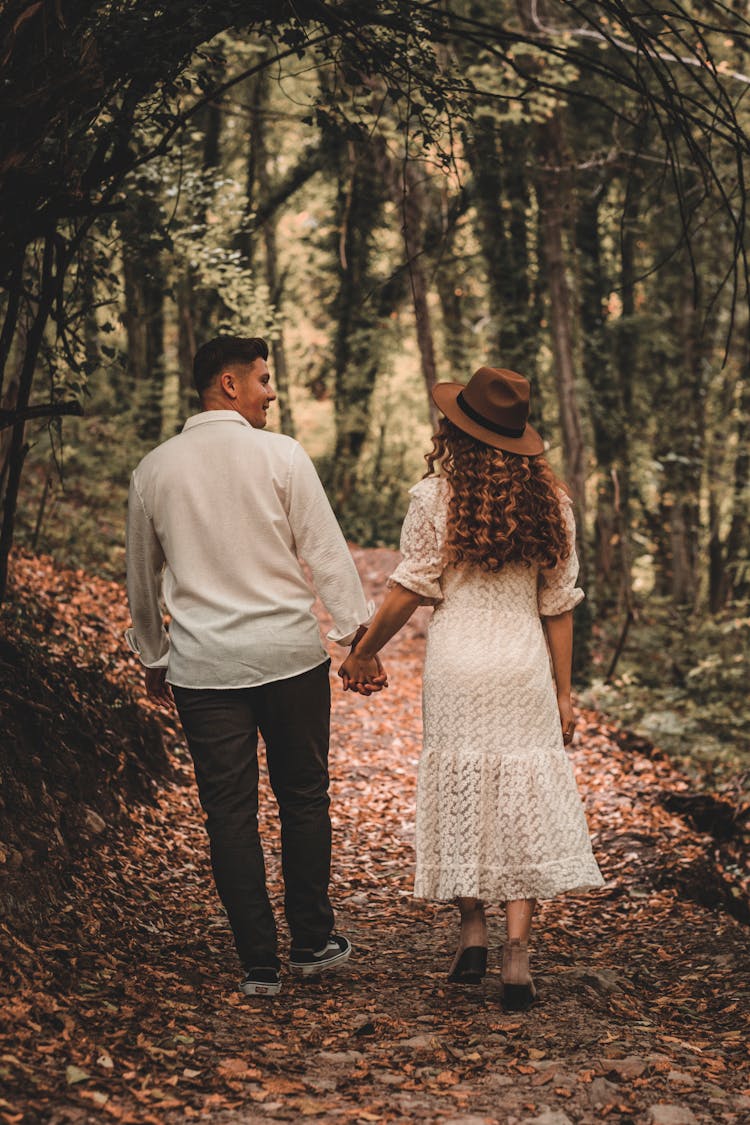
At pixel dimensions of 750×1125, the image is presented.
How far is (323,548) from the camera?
13.0 feet

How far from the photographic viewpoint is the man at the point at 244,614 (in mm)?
3857

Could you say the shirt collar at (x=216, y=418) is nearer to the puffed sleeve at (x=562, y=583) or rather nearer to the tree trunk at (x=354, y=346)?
the puffed sleeve at (x=562, y=583)

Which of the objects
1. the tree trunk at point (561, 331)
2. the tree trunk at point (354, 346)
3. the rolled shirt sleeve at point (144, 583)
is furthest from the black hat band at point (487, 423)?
the tree trunk at point (354, 346)

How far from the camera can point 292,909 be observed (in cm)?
408

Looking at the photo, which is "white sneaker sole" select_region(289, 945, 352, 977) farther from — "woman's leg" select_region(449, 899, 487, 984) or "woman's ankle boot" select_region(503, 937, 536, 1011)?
"woman's ankle boot" select_region(503, 937, 536, 1011)

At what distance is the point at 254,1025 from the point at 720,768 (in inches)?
272

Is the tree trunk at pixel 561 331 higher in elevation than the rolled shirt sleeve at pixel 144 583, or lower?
higher

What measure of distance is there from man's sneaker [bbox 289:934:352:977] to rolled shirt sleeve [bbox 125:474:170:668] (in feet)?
3.95

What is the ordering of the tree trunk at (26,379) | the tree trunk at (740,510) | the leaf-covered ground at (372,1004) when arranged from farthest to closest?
the tree trunk at (740,510)
the tree trunk at (26,379)
the leaf-covered ground at (372,1004)

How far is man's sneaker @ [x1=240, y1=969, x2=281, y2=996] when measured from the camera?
3.83m

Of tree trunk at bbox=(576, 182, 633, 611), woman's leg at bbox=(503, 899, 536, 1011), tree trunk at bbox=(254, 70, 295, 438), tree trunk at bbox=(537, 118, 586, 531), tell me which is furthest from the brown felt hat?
tree trunk at bbox=(254, 70, 295, 438)

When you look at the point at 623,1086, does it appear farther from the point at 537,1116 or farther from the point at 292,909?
the point at 292,909

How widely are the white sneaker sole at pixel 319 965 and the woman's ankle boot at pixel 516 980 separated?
64 cm

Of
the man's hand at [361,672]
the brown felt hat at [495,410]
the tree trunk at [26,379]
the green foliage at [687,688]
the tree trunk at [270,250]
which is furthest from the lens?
the tree trunk at [270,250]
